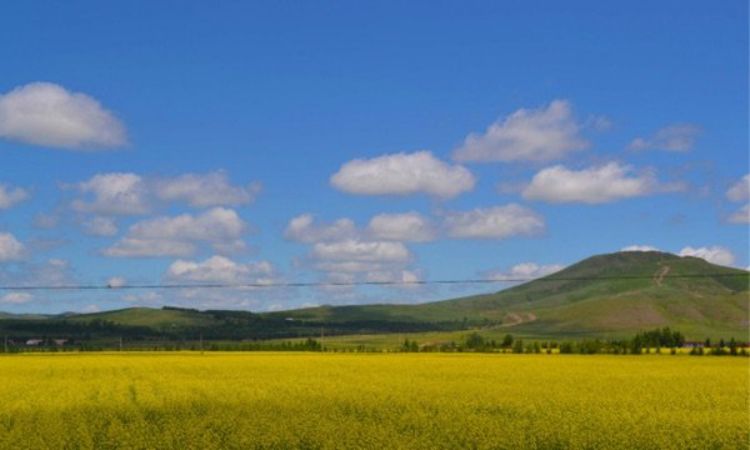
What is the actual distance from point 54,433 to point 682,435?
871 inches

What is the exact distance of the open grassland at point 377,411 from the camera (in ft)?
113

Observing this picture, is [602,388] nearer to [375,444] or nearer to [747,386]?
[747,386]

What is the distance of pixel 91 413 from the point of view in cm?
4456

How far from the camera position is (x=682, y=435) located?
36.2 meters

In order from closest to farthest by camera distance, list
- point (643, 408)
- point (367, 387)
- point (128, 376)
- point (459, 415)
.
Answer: point (459, 415) → point (643, 408) → point (367, 387) → point (128, 376)

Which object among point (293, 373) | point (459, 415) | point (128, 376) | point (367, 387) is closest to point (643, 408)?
point (459, 415)

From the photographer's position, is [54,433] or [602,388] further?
[602,388]

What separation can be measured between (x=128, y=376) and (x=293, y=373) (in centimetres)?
1255

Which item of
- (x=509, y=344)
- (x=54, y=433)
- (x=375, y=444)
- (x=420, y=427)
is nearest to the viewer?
(x=375, y=444)

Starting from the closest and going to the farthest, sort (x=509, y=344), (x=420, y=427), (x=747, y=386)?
(x=420, y=427) < (x=747, y=386) < (x=509, y=344)

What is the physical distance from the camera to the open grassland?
34.4 metres

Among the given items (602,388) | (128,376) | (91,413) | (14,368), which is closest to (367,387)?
(602,388)

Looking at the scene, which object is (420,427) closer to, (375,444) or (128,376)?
(375,444)

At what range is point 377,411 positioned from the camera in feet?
150
